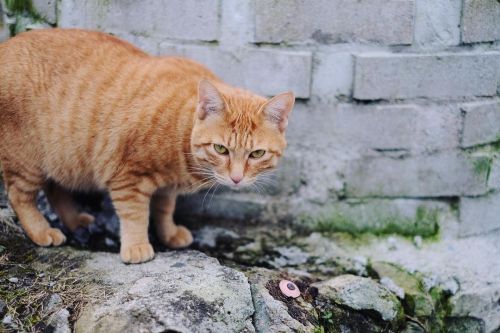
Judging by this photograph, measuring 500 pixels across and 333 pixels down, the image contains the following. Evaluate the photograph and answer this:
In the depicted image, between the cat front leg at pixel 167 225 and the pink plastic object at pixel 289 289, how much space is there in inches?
31.0

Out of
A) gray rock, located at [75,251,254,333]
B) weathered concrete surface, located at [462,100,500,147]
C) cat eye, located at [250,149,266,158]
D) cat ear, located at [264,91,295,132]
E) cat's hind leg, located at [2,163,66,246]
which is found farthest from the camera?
weathered concrete surface, located at [462,100,500,147]

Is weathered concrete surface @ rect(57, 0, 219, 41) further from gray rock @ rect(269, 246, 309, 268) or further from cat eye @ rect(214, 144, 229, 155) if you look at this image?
gray rock @ rect(269, 246, 309, 268)

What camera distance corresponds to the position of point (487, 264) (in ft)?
12.3

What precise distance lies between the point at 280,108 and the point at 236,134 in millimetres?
260

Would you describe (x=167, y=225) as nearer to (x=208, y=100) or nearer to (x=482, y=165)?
(x=208, y=100)

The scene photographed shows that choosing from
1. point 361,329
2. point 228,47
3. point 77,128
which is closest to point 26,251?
point 77,128

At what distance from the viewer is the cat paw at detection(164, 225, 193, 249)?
3.72 metres

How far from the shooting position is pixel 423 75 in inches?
141

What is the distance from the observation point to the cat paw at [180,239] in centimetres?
372

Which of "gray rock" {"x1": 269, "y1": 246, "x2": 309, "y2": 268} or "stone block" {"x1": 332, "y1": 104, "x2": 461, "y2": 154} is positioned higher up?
"stone block" {"x1": 332, "y1": 104, "x2": 461, "y2": 154}

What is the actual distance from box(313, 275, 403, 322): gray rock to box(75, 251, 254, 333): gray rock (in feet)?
1.66

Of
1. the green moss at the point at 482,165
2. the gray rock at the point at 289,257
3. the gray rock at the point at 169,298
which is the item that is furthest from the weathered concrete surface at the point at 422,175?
the gray rock at the point at 169,298

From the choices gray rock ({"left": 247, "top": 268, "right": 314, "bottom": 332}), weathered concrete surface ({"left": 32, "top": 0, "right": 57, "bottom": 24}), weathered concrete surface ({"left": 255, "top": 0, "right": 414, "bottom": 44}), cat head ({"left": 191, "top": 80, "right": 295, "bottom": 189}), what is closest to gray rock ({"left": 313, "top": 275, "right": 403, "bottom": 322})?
gray rock ({"left": 247, "top": 268, "right": 314, "bottom": 332})

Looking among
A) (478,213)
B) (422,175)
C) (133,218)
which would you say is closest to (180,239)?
(133,218)
